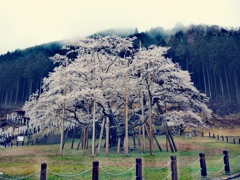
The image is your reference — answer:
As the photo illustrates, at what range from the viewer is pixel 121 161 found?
39.0 feet

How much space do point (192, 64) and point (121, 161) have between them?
81.8 ft

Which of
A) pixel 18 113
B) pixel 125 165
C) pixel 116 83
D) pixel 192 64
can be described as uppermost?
pixel 192 64

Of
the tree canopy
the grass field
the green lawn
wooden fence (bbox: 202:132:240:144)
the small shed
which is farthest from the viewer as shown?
the small shed

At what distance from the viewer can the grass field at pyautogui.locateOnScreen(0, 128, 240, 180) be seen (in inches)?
332

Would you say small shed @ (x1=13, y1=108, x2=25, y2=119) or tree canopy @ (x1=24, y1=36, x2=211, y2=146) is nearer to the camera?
tree canopy @ (x1=24, y1=36, x2=211, y2=146)

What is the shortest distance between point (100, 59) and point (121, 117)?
573 centimetres

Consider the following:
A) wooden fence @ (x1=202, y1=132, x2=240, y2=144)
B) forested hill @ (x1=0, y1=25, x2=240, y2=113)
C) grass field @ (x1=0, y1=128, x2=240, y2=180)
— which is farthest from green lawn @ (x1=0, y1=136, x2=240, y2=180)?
forested hill @ (x1=0, y1=25, x2=240, y2=113)

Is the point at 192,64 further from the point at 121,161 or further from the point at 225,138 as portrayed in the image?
the point at 121,161

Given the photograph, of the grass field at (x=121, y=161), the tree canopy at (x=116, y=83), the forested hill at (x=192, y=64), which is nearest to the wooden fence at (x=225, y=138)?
the grass field at (x=121, y=161)

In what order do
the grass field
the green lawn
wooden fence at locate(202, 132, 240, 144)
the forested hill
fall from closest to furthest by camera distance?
the green lawn → the grass field → wooden fence at locate(202, 132, 240, 144) → the forested hill

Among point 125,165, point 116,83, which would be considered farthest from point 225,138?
point 125,165

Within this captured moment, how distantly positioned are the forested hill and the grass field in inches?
321

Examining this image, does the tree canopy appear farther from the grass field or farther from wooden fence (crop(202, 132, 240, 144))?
wooden fence (crop(202, 132, 240, 144))

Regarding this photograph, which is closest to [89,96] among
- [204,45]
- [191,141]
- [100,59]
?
[100,59]
